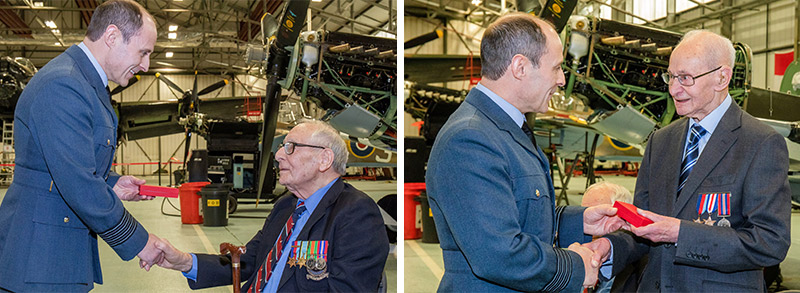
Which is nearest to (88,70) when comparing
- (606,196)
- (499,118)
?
(499,118)

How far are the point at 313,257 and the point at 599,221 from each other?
845 millimetres

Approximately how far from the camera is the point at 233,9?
8.14m

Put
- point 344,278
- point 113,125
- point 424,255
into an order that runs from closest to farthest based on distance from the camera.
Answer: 1. point 113,125
2. point 344,278
3. point 424,255

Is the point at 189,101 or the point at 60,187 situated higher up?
the point at 189,101

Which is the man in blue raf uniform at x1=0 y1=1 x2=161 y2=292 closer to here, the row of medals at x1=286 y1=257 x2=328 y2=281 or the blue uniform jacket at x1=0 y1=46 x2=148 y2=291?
the blue uniform jacket at x1=0 y1=46 x2=148 y2=291

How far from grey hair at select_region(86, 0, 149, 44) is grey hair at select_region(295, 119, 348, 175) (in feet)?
2.30

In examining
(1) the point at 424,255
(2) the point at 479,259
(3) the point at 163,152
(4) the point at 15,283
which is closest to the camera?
(2) the point at 479,259

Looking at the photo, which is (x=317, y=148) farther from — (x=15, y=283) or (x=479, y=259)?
(x=479, y=259)

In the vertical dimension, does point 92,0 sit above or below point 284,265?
above

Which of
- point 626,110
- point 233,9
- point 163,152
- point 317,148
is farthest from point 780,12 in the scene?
point 317,148

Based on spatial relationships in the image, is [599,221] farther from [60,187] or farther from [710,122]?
[60,187]

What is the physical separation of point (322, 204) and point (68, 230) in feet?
2.37

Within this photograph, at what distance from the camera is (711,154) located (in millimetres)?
1467

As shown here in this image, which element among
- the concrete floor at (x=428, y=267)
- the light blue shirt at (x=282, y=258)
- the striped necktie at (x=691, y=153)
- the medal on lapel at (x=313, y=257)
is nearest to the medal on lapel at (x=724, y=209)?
the striped necktie at (x=691, y=153)
